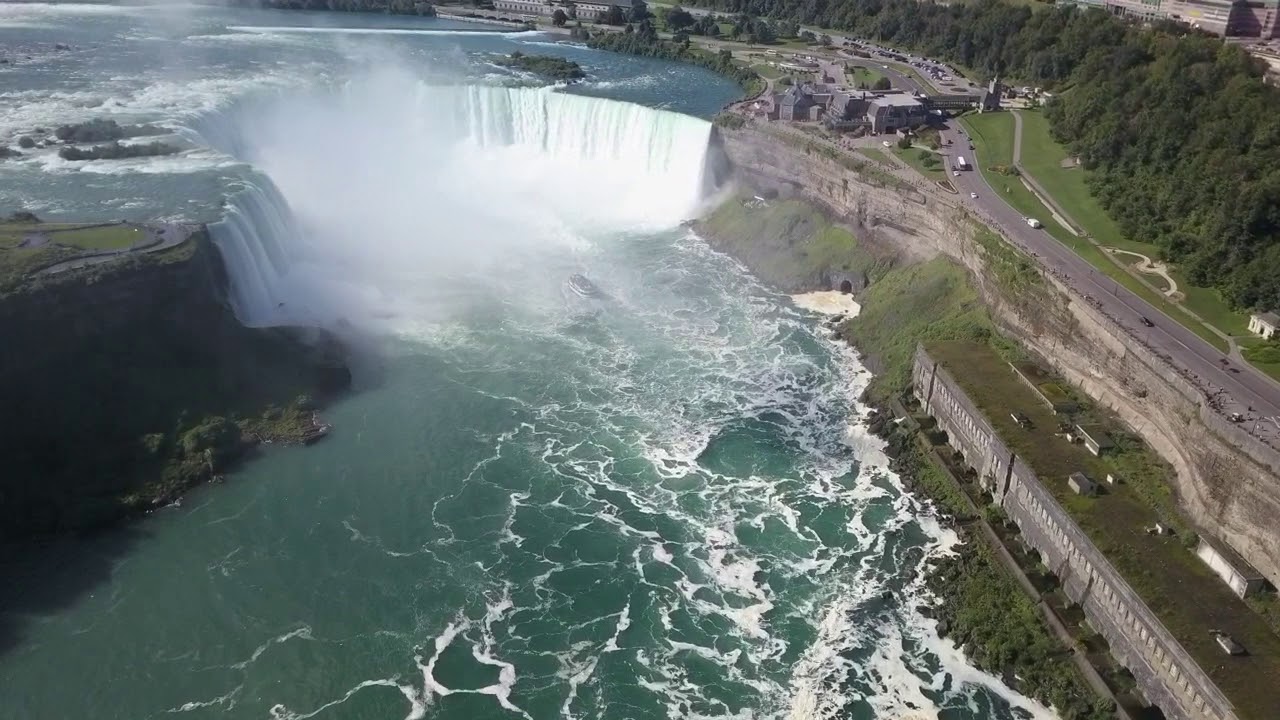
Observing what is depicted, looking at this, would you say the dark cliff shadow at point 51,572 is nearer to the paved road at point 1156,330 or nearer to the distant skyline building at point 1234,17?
the paved road at point 1156,330

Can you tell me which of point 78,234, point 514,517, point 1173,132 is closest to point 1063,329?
point 1173,132

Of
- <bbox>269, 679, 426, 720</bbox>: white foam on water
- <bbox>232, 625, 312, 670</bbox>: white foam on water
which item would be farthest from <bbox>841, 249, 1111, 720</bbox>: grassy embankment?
<bbox>232, 625, 312, 670</bbox>: white foam on water

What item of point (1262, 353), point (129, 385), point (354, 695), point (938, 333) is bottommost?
point (354, 695)

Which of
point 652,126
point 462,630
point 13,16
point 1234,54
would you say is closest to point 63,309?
point 462,630

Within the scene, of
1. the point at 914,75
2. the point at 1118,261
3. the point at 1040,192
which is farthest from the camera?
the point at 914,75

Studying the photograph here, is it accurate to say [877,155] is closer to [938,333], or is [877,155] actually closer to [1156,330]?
[938,333]

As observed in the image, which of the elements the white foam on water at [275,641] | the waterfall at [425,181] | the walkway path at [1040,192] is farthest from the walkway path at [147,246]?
the walkway path at [1040,192]

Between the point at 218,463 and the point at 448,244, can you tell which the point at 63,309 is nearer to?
the point at 218,463

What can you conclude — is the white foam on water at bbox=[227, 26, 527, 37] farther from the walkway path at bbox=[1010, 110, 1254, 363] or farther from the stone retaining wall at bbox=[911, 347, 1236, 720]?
the stone retaining wall at bbox=[911, 347, 1236, 720]
